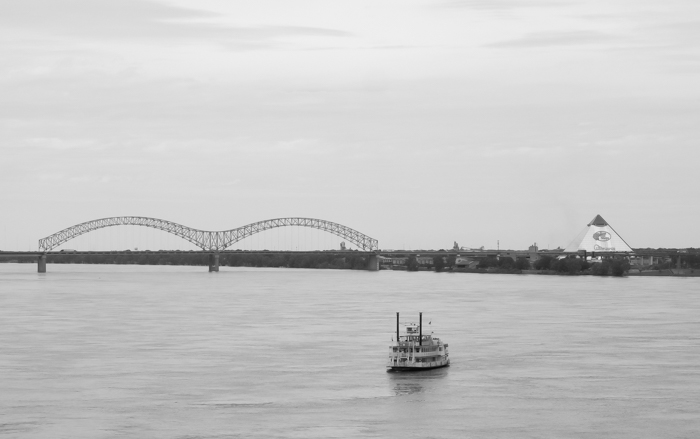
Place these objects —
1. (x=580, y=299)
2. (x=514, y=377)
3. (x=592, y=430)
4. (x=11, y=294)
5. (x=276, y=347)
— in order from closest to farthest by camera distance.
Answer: (x=592, y=430), (x=514, y=377), (x=276, y=347), (x=580, y=299), (x=11, y=294)

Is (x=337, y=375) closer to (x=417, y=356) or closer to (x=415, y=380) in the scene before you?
(x=415, y=380)

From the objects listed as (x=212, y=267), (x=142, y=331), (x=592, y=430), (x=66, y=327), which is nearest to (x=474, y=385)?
(x=592, y=430)

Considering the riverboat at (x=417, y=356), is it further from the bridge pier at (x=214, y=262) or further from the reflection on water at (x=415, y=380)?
the bridge pier at (x=214, y=262)

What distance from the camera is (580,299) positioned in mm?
84625

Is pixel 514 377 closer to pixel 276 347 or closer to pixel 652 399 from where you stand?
pixel 652 399

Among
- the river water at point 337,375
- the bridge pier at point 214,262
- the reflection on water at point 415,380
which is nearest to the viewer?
the river water at point 337,375

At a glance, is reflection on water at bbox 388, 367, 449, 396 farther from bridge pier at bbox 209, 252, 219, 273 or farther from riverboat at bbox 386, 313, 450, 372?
bridge pier at bbox 209, 252, 219, 273

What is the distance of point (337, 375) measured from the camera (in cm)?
3834

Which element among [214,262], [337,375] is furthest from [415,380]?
[214,262]

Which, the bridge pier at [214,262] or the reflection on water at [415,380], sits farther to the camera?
the bridge pier at [214,262]

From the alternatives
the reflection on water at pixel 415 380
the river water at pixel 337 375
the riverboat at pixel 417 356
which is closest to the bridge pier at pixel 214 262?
the river water at pixel 337 375

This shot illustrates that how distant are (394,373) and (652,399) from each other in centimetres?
933

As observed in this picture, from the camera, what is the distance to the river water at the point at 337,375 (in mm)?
29891

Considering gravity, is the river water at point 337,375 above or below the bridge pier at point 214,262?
below
